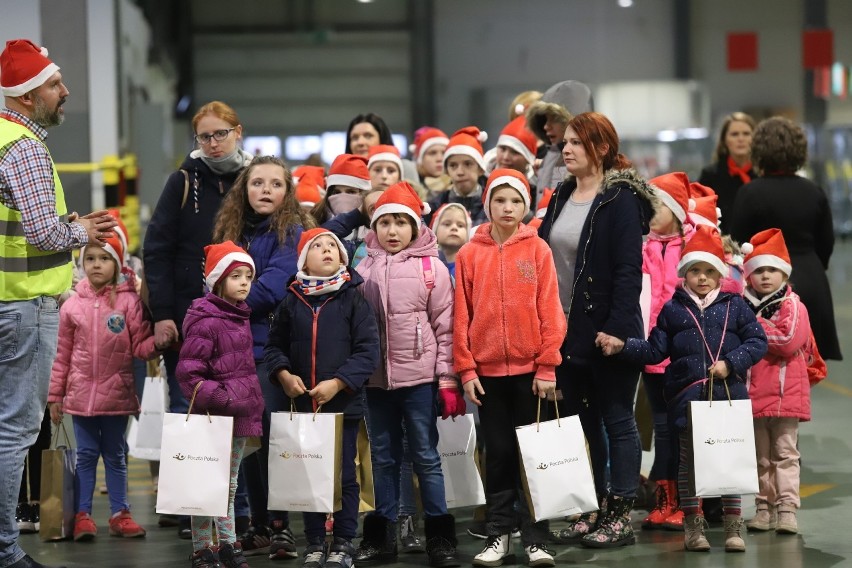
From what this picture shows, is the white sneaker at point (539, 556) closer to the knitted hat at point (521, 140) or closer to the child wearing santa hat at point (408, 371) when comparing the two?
the child wearing santa hat at point (408, 371)

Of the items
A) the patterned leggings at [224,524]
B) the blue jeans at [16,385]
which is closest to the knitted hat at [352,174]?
the patterned leggings at [224,524]

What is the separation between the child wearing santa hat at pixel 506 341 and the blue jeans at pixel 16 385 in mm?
1502

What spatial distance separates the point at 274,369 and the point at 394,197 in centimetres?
82

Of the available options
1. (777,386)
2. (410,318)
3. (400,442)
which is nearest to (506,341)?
(410,318)

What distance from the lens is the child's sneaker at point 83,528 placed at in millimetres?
5215

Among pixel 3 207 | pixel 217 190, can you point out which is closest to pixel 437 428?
pixel 217 190

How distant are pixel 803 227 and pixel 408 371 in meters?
2.36

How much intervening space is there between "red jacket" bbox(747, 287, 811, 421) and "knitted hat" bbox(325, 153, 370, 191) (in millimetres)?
1859

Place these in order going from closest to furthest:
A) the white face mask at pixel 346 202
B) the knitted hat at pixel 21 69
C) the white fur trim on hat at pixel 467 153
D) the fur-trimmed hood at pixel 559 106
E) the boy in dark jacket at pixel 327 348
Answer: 1. the knitted hat at pixel 21 69
2. the boy in dark jacket at pixel 327 348
3. the white face mask at pixel 346 202
4. the fur-trimmed hood at pixel 559 106
5. the white fur trim on hat at pixel 467 153

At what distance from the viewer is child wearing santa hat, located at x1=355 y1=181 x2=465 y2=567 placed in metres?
4.63

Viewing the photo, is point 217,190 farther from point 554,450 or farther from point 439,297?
point 554,450

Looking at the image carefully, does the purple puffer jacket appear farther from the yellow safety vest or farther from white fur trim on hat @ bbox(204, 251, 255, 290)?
the yellow safety vest

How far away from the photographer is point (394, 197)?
4.75 m

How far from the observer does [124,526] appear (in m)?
5.29
